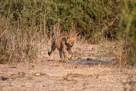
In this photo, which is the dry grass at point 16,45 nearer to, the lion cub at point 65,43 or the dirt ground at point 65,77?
the dirt ground at point 65,77

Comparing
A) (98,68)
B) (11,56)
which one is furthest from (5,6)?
(98,68)

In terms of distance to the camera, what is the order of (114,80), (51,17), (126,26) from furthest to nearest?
(51,17) < (114,80) < (126,26)

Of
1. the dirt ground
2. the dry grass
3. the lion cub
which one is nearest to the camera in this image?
the dirt ground

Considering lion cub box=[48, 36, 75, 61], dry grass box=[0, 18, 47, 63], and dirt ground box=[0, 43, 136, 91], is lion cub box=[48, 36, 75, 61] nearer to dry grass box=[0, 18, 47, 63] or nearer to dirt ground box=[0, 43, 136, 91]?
dirt ground box=[0, 43, 136, 91]

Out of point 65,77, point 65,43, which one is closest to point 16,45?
point 65,43

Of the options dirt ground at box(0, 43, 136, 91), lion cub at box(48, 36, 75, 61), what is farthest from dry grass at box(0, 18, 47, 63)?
lion cub at box(48, 36, 75, 61)

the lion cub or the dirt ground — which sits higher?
the lion cub

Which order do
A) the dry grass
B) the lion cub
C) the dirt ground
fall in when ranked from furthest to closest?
the lion cub, the dry grass, the dirt ground

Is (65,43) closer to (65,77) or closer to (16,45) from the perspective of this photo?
(16,45)

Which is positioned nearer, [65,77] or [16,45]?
[65,77]

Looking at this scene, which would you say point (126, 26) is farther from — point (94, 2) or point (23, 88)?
point (94, 2)

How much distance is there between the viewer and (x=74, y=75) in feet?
28.3

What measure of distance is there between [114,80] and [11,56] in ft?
14.1

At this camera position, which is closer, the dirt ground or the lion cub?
the dirt ground
